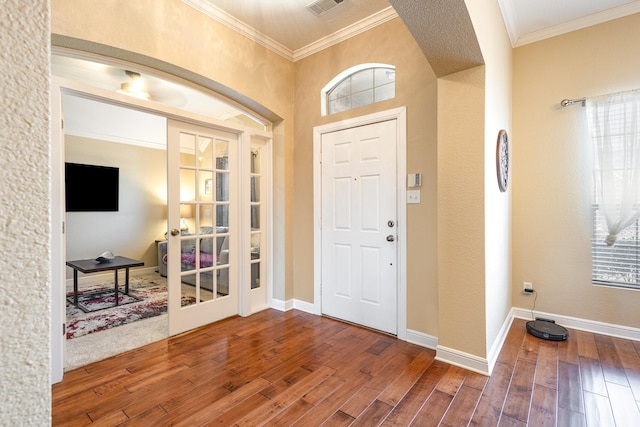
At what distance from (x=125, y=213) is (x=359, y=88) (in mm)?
4657

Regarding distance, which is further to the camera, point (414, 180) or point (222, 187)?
point (222, 187)

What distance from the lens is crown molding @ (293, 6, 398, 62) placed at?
9.52 feet

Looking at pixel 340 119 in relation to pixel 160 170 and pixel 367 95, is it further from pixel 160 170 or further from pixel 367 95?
pixel 160 170

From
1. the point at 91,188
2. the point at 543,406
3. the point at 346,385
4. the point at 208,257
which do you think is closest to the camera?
the point at 543,406

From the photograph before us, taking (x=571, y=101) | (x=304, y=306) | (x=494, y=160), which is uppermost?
(x=571, y=101)

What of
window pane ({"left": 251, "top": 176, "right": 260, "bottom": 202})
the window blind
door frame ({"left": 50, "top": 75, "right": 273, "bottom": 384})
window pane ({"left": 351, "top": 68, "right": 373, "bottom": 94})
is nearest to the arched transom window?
window pane ({"left": 351, "top": 68, "right": 373, "bottom": 94})

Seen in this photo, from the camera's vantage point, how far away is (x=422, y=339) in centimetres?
271

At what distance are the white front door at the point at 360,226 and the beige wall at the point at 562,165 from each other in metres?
1.43


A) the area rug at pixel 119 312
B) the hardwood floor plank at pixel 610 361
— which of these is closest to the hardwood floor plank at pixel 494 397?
the hardwood floor plank at pixel 610 361

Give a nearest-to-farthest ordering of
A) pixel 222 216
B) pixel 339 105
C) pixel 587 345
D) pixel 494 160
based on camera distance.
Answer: pixel 494 160 < pixel 587 345 < pixel 222 216 < pixel 339 105

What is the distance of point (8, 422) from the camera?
37 centimetres

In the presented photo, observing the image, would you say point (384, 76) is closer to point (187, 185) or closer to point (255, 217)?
point (255, 217)

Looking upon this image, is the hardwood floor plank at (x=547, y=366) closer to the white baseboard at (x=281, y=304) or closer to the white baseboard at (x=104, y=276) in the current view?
the white baseboard at (x=281, y=304)

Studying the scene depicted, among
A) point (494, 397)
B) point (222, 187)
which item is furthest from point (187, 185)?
point (494, 397)
